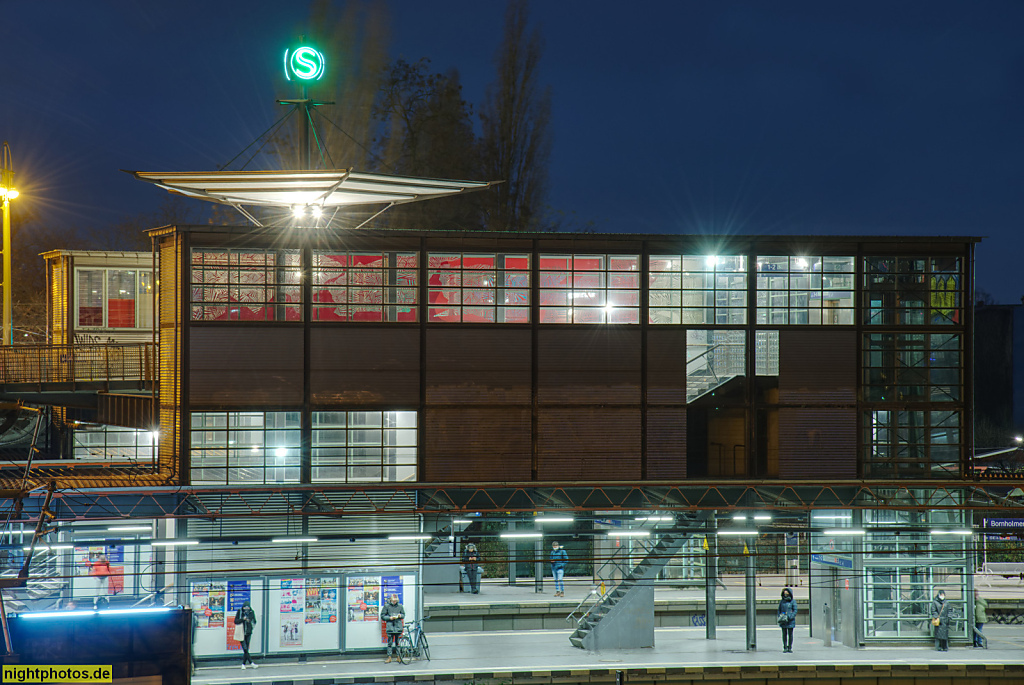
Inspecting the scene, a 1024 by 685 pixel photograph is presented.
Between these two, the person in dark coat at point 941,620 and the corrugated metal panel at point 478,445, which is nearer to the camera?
the corrugated metal panel at point 478,445

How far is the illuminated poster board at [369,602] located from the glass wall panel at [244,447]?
3.80m

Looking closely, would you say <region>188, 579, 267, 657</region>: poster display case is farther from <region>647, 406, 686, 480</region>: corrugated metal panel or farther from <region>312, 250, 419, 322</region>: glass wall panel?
<region>647, 406, 686, 480</region>: corrugated metal panel

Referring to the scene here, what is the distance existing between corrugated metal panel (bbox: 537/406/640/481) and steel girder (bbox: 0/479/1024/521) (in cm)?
47

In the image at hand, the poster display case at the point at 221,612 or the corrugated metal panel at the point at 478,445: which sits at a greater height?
the corrugated metal panel at the point at 478,445

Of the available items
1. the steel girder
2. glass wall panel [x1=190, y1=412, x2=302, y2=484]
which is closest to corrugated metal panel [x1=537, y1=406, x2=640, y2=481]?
the steel girder

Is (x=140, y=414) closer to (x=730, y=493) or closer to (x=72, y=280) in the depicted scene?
(x=72, y=280)

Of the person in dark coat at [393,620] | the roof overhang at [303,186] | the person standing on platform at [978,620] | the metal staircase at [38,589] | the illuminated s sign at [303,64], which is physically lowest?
the person standing on platform at [978,620]

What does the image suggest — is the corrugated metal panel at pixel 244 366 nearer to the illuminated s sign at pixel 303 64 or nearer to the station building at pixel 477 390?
the station building at pixel 477 390

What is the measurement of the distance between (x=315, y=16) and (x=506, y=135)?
981 cm

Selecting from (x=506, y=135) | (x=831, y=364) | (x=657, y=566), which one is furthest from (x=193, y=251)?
(x=506, y=135)

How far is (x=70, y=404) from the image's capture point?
78.0 feet

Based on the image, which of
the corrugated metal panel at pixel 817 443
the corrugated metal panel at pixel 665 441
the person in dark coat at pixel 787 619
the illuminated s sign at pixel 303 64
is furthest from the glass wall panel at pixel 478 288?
the person in dark coat at pixel 787 619

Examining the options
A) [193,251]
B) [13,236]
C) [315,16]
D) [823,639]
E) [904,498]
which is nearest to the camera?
[193,251]

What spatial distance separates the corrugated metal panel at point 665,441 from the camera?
22.3 meters
